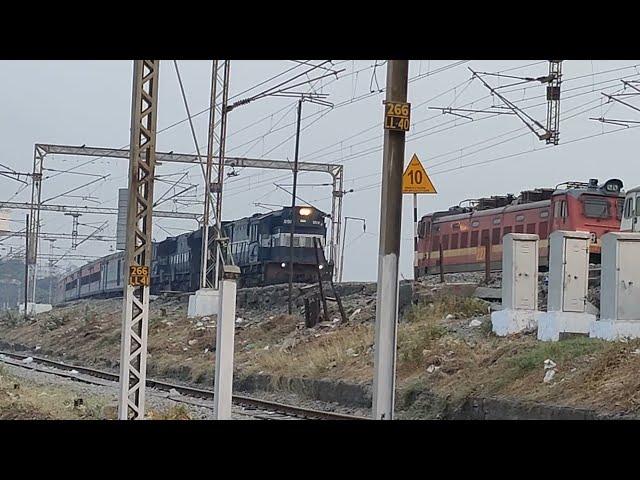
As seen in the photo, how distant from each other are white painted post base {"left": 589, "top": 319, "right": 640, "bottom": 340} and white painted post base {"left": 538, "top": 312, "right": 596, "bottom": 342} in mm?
777

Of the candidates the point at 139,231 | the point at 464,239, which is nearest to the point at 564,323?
the point at 139,231

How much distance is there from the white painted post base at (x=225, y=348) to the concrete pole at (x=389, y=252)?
2.84m

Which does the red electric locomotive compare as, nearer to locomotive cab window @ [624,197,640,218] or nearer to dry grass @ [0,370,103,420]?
locomotive cab window @ [624,197,640,218]

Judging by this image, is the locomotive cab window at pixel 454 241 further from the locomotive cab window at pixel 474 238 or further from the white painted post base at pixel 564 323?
the white painted post base at pixel 564 323

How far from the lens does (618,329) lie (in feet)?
49.4

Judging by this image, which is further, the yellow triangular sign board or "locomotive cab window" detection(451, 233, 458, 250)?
"locomotive cab window" detection(451, 233, 458, 250)

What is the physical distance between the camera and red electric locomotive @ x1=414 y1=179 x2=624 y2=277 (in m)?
28.0

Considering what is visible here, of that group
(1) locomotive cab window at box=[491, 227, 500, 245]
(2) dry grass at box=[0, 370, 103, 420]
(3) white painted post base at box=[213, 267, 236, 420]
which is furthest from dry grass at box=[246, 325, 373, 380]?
(3) white painted post base at box=[213, 267, 236, 420]

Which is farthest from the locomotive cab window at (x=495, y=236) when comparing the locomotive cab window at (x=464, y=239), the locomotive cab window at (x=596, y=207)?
the locomotive cab window at (x=596, y=207)

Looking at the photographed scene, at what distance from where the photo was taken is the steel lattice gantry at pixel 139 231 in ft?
38.2
